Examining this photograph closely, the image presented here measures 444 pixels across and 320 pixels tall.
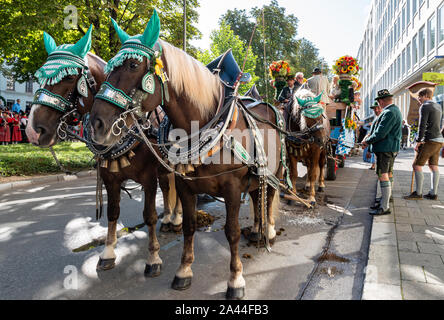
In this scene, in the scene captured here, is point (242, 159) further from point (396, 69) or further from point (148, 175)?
point (396, 69)

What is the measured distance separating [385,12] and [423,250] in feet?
156

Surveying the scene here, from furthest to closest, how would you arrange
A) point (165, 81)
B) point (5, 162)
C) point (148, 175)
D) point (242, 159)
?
point (5, 162)
point (148, 175)
point (242, 159)
point (165, 81)

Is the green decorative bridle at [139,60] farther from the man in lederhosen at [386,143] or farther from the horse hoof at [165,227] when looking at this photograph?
the man in lederhosen at [386,143]

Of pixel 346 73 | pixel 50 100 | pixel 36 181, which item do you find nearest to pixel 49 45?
pixel 50 100

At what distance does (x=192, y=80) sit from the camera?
2.57 metres

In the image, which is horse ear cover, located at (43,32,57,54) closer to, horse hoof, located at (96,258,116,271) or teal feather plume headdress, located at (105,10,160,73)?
teal feather plume headdress, located at (105,10,160,73)

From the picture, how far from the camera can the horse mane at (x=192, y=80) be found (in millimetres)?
2453

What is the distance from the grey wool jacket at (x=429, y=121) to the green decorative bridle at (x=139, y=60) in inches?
233

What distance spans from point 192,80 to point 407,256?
3054mm

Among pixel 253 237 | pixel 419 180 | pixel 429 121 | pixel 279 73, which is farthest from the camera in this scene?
pixel 279 73

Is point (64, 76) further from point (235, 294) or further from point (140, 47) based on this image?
point (235, 294)

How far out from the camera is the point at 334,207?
600 cm

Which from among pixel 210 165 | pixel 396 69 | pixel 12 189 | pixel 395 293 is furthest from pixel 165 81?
pixel 396 69

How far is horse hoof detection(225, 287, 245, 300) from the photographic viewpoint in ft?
8.99
